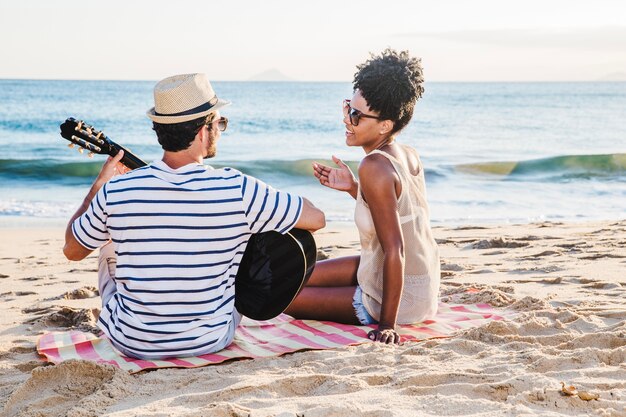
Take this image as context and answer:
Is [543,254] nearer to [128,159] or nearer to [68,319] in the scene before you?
[68,319]

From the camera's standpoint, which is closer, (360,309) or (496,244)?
(360,309)

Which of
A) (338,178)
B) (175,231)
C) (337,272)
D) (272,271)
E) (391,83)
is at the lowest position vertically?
(337,272)

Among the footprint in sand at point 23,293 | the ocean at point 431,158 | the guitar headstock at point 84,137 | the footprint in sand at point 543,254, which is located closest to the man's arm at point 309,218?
the guitar headstock at point 84,137

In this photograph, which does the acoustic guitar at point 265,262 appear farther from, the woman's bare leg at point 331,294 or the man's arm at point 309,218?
the woman's bare leg at point 331,294

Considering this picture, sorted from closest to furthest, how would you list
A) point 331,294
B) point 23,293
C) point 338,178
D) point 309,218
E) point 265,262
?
point 309,218
point 265,262
point 338,178
point 331,294
point 23,293

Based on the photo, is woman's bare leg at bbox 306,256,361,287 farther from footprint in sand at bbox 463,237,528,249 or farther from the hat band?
footprint in sand at bbox 463,237,528,249

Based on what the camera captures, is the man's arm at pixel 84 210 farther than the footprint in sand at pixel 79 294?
No

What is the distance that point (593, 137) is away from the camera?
2592 cm

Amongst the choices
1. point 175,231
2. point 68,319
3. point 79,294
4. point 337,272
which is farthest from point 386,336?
point 79,294

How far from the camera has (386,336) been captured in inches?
157

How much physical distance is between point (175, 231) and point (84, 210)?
0.54 metres

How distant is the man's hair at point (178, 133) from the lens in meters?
3.42

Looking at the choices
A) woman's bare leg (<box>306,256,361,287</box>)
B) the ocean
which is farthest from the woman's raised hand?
the ocean

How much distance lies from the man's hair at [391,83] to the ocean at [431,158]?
592 centimetres
